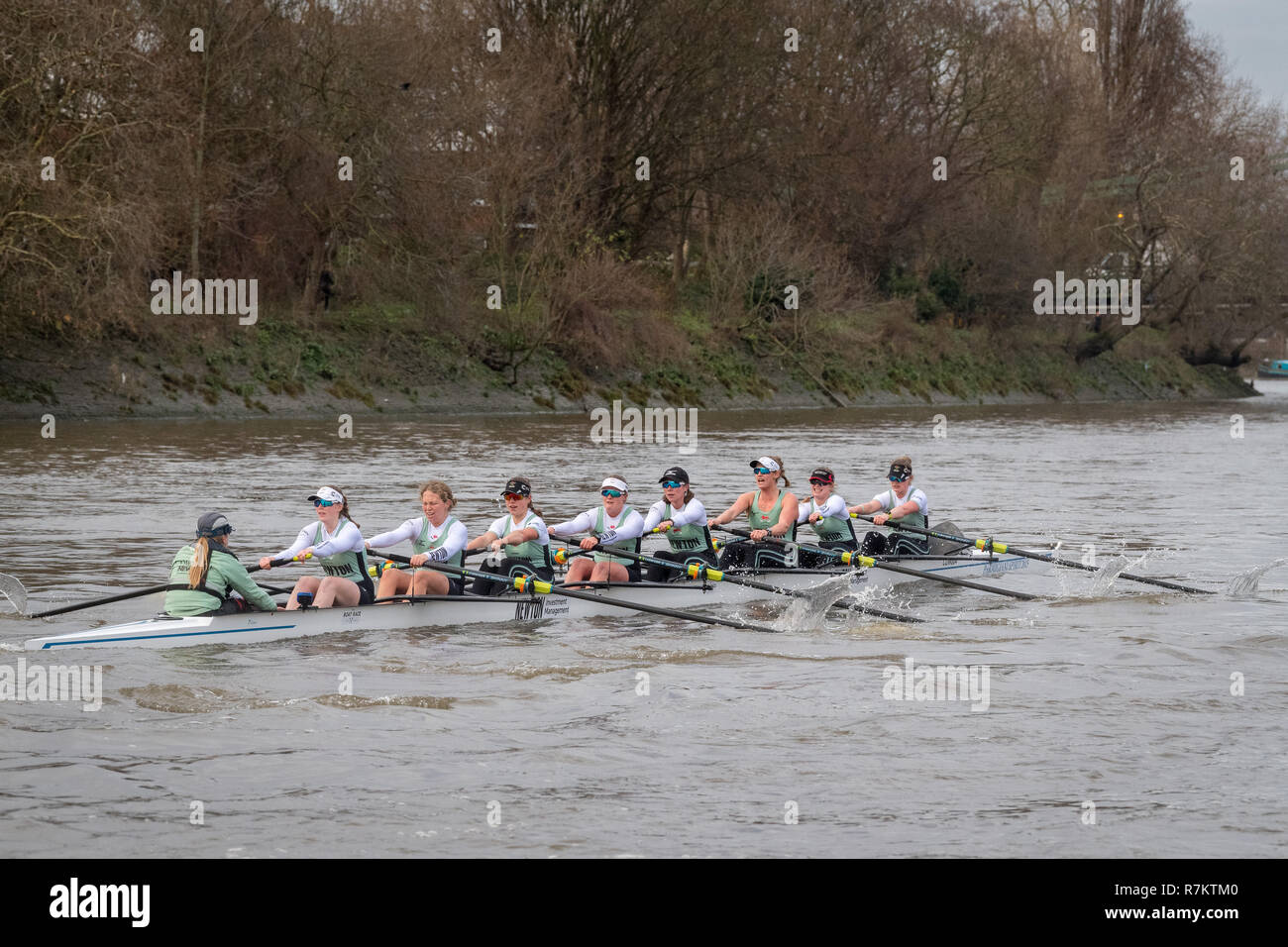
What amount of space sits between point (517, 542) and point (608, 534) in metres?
1.35

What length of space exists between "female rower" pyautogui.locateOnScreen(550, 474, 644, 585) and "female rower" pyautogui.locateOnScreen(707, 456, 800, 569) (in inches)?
56.3

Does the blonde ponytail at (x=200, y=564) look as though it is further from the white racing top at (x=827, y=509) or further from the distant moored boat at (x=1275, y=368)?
the distant moored boat at (x=1275, y=368)

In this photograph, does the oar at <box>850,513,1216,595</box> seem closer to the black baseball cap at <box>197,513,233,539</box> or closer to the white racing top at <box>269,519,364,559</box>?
the white racing top at <box>269,519,364,559</box>

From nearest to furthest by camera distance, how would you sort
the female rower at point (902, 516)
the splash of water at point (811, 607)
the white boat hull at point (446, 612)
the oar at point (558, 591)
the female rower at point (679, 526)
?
the white boat hull at point (446, 612), the oar at point (558, 591), the splash of water at point (811, 607), the female rower at point (679, 526), the female rower at point (902, 516)

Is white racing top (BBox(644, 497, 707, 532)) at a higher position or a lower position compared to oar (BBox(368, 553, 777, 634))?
higher

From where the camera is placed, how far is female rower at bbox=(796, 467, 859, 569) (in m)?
18.0

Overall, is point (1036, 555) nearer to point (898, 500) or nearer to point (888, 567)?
point (898, 500)

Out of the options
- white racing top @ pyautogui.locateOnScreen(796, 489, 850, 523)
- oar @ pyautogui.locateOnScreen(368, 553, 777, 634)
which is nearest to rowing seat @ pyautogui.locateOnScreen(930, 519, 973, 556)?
white racing top @ pyautogui.locateOnScreen(796, 489, 850, 523)

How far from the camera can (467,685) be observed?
12.4m

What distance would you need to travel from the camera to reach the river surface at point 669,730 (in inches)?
352

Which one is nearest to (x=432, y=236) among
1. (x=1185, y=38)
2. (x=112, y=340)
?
(x=112, y=340)

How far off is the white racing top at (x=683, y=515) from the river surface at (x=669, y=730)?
1129 mm

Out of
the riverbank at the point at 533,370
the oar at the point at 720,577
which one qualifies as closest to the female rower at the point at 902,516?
the oar at the point at 720,577

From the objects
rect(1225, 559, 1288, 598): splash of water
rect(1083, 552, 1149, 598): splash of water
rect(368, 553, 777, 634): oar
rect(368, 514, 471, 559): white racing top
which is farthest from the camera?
rect(1083, 552, 1149, 598): splash of water
